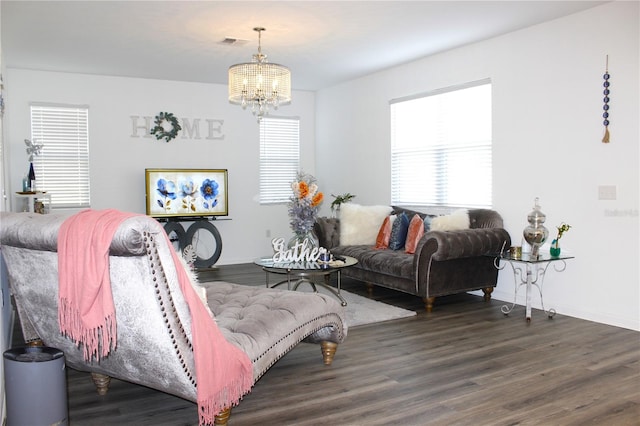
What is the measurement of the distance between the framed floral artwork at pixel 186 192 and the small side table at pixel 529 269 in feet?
13.3

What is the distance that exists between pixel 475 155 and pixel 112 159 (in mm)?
4732

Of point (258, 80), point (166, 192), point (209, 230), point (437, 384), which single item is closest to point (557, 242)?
point (437, 384)

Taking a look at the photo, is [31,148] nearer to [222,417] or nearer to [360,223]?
[360,223]

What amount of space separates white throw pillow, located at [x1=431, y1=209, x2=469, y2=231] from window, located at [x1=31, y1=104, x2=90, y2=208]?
4639 mm

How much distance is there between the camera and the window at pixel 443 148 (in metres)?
5.98

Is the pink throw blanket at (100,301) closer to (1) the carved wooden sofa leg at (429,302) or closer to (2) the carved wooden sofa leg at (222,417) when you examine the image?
(2) the carved wooden sofa leg at (222,417)

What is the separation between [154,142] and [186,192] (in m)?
0.85

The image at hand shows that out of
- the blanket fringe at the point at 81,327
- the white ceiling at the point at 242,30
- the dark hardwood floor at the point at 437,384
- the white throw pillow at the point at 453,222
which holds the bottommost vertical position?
the dark hardwood floor at the point at 437,384

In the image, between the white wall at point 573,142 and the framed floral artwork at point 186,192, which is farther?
the framed floral artwork at point 186,192

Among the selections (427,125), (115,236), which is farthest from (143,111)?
(115,236)

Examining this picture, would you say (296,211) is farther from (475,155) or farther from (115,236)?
(115,236)

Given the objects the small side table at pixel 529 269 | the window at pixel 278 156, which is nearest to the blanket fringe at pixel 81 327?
the small side table at pixel 529 269

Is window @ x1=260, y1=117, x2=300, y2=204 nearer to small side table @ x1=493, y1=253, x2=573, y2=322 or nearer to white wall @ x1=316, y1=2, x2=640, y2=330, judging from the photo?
white wall @ x1=316, y1=2, x2=640, y2=330

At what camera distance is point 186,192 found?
25.4 feet
